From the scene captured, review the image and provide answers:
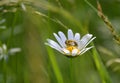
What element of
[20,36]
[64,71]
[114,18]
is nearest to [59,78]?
[64,71]

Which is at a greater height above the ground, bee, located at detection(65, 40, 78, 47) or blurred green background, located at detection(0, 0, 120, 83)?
blurred green background, located at detection(0, 0, 120, 83)

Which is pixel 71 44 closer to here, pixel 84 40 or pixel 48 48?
pixel 84 40

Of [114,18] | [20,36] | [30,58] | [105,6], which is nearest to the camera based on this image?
[30,58]

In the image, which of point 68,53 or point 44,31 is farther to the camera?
point 44,31

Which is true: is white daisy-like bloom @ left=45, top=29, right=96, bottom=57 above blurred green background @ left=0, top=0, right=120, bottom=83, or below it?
below

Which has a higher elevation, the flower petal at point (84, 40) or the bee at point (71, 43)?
the bee at point (71, 43)

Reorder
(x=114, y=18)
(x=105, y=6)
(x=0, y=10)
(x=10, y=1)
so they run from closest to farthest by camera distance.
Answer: (x=10, y=1), (x=0, y=10), (x=114, y=18), (x=105, y=6)

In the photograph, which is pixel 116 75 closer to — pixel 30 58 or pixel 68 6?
pixel 68 6

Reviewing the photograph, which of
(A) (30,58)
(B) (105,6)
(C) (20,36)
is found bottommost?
(A) (30,58)
